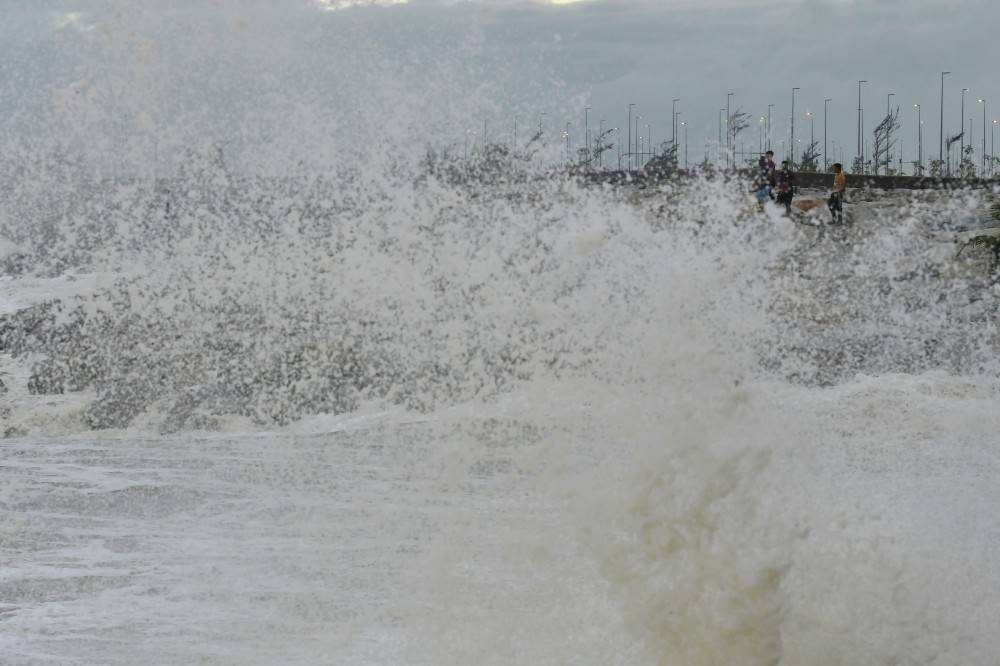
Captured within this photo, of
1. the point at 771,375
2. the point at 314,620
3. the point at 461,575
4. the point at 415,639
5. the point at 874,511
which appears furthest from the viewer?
the point at 771,375

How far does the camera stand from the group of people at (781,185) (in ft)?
65.2

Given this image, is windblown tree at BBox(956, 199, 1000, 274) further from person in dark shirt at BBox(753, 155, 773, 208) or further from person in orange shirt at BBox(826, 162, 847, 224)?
person in dark shirt at BBox(753, 155, 773, 208)

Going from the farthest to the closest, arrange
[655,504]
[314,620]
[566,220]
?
[566,220]
[314,620]
[655,504]

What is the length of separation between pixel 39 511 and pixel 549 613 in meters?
4.89

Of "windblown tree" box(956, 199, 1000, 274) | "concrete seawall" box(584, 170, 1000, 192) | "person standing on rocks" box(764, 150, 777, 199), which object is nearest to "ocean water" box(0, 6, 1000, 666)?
"windblown tree" box(956, 199, 1000, 274)

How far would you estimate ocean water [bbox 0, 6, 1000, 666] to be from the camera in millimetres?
6359

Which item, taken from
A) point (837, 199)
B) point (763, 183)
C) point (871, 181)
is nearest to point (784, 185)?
point (837, 199)

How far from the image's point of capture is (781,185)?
21609 mm

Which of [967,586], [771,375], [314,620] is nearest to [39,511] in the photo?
[314,620]

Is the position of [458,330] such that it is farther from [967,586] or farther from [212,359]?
[967,586]

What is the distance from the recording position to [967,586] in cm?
737

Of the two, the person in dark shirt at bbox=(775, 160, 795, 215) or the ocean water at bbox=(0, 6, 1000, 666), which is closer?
the ocean water at bbox=(0, 6, 1000, 666)

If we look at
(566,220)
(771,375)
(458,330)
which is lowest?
(771,375)

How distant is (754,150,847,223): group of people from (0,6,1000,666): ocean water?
452mm
